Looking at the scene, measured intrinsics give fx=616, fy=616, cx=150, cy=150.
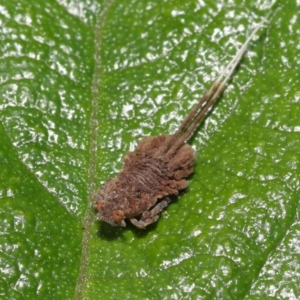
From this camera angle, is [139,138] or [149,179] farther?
[139,138]

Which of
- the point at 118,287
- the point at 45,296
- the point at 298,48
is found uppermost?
the point at 298,48

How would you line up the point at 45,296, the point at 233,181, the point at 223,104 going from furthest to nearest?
the point at 223,104, the point at 233,181, the point at 45,296

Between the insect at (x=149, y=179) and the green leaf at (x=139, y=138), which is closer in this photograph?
the green leaf at (x=139, y=138)

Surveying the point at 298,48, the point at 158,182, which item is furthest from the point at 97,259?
the point at 298,48

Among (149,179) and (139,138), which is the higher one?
(139,138)

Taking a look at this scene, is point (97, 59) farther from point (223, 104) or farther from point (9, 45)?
point (223, 104)
